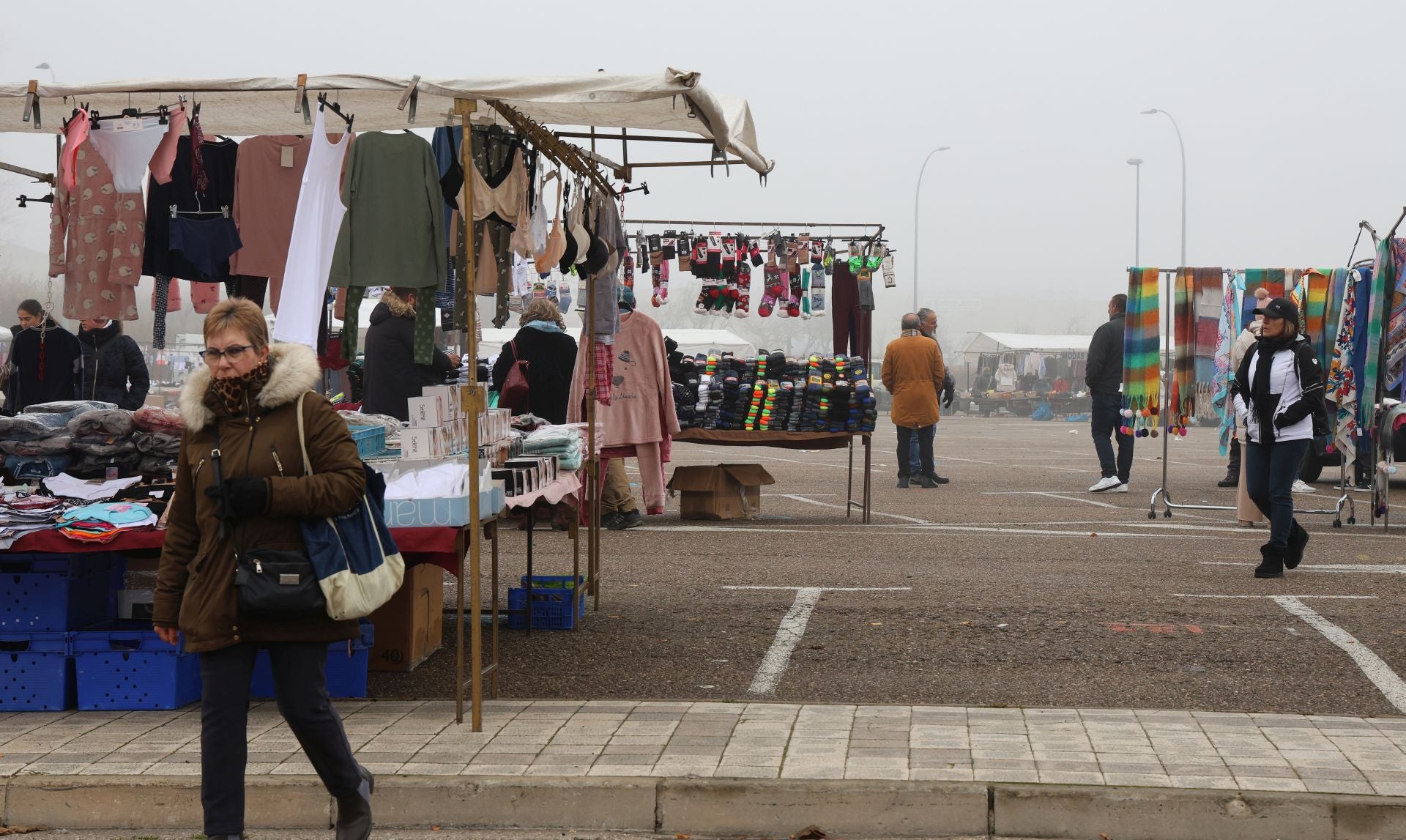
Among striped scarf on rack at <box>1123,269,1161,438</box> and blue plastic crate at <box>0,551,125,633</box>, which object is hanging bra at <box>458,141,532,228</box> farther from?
striped scarf on rack at <box>1123,269,1161,438</box>

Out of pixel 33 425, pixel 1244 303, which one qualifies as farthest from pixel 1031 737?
pixel 1244 303

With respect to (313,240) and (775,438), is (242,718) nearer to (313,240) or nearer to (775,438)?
(313,240)

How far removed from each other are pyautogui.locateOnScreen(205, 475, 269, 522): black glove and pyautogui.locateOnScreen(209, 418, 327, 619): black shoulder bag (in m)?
0.03

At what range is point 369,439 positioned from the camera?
265 inches

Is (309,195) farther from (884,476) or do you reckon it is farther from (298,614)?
(884,476)

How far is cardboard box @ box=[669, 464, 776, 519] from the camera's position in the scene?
13.9 metres

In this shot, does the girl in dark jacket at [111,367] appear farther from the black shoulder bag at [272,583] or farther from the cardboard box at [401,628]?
the black shoulder bag at [272,583]

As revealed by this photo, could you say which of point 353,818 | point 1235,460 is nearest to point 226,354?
point 353,818

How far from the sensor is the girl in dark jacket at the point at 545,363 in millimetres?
12711

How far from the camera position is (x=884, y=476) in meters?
20.2

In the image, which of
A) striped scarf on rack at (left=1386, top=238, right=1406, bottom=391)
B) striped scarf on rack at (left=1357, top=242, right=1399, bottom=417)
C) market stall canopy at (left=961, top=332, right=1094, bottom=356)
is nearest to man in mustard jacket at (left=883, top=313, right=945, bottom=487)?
striped scarf on rack at (left=1357, top=242, right=1399, bottom=417)

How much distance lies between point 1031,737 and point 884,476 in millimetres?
14654

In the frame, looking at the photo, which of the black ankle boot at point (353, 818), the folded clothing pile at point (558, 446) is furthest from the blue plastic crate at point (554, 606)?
the black ankle boot at point (353, 818)

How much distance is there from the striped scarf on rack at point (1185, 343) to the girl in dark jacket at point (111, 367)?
937 cm
